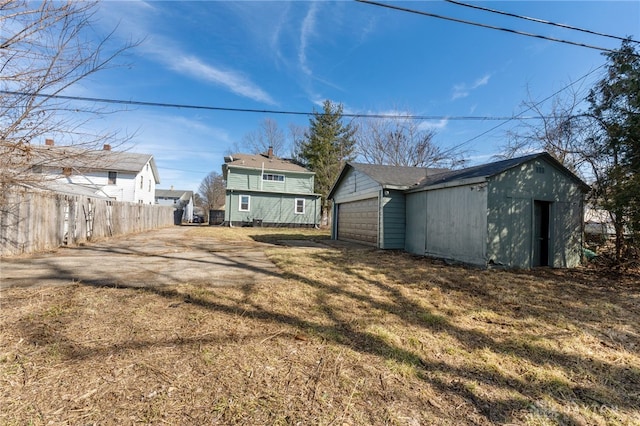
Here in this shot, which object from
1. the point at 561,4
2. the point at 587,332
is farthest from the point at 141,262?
the point at 561,4

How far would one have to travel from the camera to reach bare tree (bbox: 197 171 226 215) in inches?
2096

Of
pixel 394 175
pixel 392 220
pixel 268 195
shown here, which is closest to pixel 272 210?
pixel 268 195

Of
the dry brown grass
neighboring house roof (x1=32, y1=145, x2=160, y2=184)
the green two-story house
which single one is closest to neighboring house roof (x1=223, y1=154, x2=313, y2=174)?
the green two-story house

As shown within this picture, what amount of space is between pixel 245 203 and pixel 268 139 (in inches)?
497

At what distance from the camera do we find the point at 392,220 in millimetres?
10508

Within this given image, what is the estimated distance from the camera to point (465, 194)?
7.86 m

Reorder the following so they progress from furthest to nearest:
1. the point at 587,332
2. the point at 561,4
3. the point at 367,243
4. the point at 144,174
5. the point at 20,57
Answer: the point at 144,174
the point at 367,243
the point at 561,4
the point at 587,332
the point at 20,57

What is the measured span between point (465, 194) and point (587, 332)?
16.0 feet

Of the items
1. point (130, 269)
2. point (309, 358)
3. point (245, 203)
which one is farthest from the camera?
point (245, 203)

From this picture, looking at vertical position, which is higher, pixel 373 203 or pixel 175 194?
pixel 175 194

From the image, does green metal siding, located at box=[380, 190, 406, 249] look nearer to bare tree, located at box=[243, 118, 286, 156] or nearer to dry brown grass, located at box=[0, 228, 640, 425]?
dry brown grass, located at box=[0, 228, 640, 425]

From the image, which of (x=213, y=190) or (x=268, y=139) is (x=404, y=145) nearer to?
(x=268, y=139)

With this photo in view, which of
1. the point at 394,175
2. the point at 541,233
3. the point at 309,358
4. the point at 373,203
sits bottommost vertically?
the point at 309,358

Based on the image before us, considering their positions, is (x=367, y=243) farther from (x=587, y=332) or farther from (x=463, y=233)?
(x=587, y=332)
